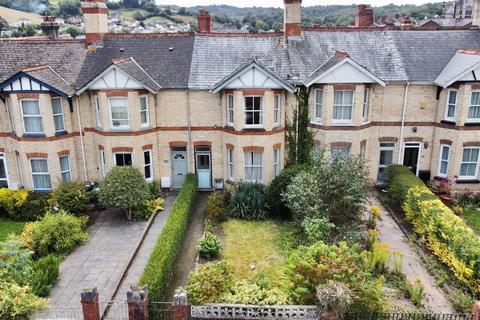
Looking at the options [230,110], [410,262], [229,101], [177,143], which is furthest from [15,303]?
[229,101]

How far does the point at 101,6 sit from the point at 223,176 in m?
13.0

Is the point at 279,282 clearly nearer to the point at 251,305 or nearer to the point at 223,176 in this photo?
the point at 251,305

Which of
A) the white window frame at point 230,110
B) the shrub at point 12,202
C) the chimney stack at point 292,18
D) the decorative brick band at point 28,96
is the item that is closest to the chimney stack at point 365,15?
the chimney stack at point 292,18

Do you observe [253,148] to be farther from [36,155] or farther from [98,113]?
[36,155]

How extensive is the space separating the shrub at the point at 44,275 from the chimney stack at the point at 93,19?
15.0 m

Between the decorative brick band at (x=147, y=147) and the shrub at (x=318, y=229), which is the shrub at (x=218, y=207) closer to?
the decorative brick band at (x=147, y=147)

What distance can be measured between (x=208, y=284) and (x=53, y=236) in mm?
8901

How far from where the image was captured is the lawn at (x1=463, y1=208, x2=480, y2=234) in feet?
69.6

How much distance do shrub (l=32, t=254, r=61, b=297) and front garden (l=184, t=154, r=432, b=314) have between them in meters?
5.37

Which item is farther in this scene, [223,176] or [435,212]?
[223,176]

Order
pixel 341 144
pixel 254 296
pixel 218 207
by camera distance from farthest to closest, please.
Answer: pixel 341 144
pixel 218 207
pixel 254 296

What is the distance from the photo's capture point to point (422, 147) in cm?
2558

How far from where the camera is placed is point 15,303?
446 inches

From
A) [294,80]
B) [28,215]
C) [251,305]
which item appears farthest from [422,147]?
[28,215]
